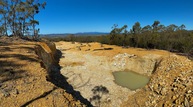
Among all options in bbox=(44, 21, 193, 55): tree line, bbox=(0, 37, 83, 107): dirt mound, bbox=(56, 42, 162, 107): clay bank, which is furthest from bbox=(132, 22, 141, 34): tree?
bbox=(0, 37, 83, 107): dirt mound

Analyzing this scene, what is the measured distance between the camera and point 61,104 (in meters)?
5.14

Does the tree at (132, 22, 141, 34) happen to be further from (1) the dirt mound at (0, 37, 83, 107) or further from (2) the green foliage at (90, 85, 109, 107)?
(1) the dirt mound at (0, 37, 83, 107)

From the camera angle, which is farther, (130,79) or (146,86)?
(130,79)

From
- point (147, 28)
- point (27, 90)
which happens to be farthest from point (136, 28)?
point (27, 90)

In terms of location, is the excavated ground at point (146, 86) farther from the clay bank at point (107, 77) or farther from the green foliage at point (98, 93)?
the green foliage at point (98, 93)

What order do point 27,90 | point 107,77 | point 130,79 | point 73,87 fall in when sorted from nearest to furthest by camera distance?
point 27,90
point 73,87
point 107,77
point 130,79

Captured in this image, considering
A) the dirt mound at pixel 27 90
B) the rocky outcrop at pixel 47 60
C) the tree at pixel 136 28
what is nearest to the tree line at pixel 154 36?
the tree at pixel 136 28

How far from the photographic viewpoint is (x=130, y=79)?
43.2 feet

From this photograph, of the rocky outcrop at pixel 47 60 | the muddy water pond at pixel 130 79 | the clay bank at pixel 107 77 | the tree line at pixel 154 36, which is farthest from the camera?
the tree line at pixel 154 36

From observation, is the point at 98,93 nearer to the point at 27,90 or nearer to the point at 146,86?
the point at 146,86

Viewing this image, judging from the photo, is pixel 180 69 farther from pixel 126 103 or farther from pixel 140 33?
pixel 140 33

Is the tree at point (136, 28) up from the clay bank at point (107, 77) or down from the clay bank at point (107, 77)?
up

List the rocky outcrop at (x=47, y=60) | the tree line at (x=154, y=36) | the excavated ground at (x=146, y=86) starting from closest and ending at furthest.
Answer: the excavated ground at (x=146, y=86) → the rocky outcrop at (x=47, y=60) → the tree line at (x=154, y=36)

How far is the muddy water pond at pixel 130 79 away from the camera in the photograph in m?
11.7
